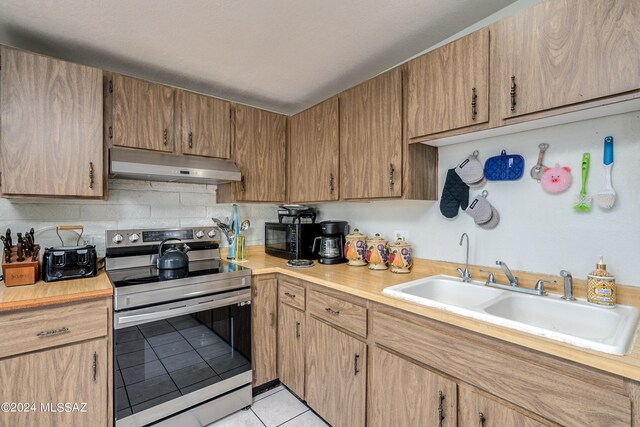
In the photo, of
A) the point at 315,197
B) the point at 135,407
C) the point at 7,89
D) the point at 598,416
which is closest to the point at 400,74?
the point at 315,197

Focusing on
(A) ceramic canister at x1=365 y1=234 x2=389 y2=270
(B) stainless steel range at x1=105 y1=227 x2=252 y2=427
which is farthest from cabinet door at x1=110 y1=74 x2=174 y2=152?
(A) ceramic canister at x1=365 y1=234 x2=389 y2=270

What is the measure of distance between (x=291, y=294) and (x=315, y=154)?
3.65ft

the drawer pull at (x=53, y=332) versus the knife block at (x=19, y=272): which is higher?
the knife block at (x=19, y=272)

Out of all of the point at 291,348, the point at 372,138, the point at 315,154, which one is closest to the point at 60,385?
the point at 291,348

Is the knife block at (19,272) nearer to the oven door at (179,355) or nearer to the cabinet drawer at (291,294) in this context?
the oven door at (179,355)

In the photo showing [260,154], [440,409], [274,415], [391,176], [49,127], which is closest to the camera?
[440,409]

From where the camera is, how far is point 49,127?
169 centimetres

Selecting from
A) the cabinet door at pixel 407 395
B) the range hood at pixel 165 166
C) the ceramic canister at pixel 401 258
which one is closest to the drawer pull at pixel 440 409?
the cabinet door at pixel 407 395

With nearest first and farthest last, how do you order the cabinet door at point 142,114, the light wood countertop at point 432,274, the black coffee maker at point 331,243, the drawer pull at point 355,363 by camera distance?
the light wood countertop at point 432,274
the drawer pull at point 355,363
the cabinet door at point 142,114
the black coffee maker at point 331,243

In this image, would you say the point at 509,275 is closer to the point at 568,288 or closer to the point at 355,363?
the point at 568,288

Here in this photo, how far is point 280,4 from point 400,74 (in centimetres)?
77

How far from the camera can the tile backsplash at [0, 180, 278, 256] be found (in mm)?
1885

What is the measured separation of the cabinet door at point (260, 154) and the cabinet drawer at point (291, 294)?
80cm

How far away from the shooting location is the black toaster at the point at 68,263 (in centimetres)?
165
